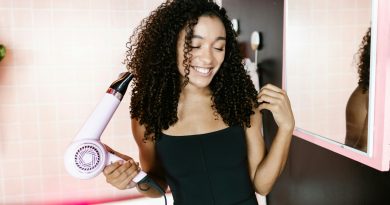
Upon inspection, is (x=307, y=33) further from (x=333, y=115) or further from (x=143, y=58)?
(x=143, y=58)

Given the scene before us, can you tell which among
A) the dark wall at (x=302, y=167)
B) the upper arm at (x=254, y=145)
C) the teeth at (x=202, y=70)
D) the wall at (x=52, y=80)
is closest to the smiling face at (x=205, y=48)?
the teeth at (x=202, y=70)

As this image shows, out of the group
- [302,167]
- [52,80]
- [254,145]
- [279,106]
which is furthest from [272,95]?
[52,80]

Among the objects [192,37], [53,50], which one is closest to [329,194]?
[192,37]

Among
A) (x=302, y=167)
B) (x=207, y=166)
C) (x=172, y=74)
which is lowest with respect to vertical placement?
(x=302, y=167)

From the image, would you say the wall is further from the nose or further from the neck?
the nose

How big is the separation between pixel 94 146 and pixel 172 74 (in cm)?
31

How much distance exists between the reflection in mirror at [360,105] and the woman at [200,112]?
195mm

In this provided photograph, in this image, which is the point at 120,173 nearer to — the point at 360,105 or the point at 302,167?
the point at 360,105

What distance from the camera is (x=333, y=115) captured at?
3.85 ft

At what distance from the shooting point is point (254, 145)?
1.13 metres

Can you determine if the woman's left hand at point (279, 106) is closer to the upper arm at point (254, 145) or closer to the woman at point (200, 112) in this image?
the woman at point (200, 112)

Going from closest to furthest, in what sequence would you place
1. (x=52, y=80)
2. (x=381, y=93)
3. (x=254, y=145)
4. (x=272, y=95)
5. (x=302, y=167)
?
(x=381, y=93) < (x=272, y=95) < (x=254, y=145) < (x=302, y=167) < (x=52, y=80)

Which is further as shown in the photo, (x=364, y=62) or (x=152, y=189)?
(x=152, y=189)

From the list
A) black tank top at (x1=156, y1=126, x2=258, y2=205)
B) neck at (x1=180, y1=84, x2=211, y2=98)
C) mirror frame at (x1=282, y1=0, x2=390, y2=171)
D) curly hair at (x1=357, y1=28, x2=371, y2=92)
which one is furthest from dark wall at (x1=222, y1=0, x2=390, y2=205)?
neck at (x1=180, y1=84, x2=211, y2=98)
